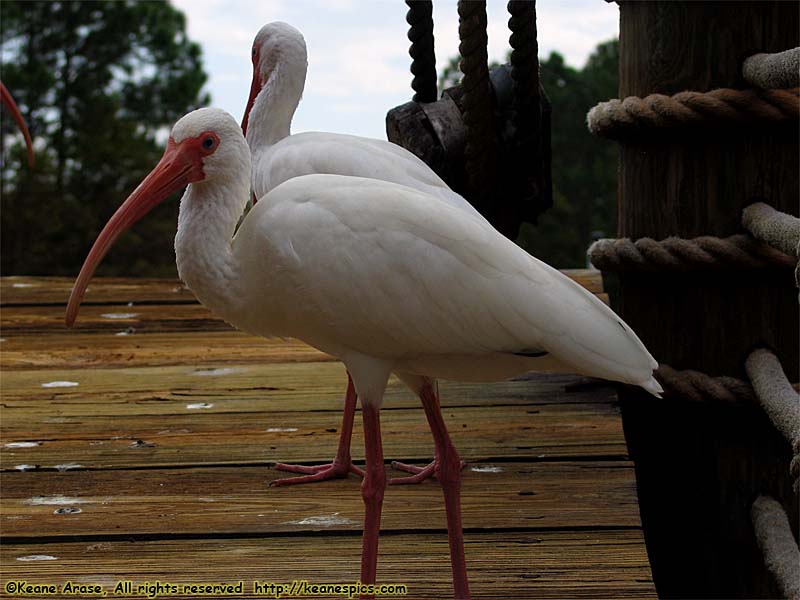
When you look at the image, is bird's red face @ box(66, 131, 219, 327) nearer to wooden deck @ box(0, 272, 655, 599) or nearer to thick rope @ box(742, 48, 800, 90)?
wooden deck @ box(0, 272, 655, 599)

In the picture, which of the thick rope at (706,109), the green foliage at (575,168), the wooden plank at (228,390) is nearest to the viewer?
the thick rope at (706,109)

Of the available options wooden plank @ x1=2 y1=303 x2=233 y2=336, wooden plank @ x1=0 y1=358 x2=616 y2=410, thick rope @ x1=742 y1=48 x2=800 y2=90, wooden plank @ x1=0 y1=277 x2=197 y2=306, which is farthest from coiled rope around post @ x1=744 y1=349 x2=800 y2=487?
wooden plank @ x1=0 y1=277 x2=197 y2=306

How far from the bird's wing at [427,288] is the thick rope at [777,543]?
0.67 meters

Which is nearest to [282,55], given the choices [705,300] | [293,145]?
[293,145]

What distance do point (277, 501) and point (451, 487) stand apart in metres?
0.53

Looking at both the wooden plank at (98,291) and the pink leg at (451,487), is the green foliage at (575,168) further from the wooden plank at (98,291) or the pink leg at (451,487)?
the pink leg at (451,487)

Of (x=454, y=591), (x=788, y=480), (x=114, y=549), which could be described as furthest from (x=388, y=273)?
(x=788, y=480)

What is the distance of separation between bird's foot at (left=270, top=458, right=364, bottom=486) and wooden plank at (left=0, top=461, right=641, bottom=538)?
0.09 feet

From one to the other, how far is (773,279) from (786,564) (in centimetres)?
71

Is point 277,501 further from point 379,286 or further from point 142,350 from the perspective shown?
point 142,350

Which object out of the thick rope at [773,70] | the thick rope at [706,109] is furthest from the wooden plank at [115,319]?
the thick rope at [773,70]

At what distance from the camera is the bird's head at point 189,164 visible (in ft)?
7.76

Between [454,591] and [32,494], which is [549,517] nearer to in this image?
[454,591]

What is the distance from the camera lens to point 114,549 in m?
2.46
